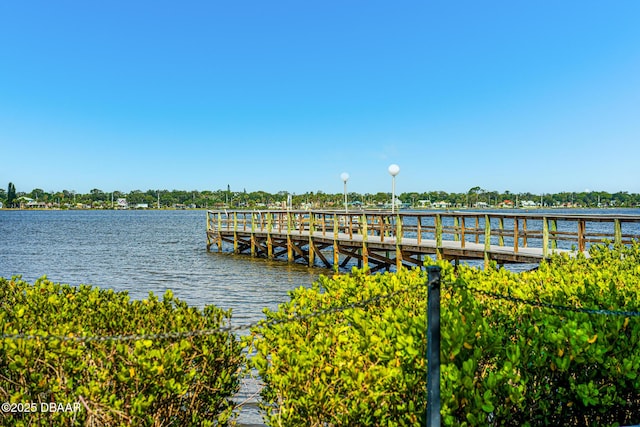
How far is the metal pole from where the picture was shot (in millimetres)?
3064

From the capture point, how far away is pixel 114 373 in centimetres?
346

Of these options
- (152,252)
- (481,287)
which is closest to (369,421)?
(481,287)

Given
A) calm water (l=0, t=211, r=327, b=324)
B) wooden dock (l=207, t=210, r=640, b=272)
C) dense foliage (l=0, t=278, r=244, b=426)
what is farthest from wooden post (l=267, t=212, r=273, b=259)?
dense foliage (l=0, t=278, r=244, b=426)

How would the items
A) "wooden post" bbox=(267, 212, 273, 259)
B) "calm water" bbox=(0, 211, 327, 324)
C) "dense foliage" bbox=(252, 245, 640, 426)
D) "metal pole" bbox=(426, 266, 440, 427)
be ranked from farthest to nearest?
"wooden post" bbox=(267, 212, 273, 259)
"calm water" bbox=(0, 211, 327, 324)
"dense foliage" bbox=(252, 245, 640, 426)
"metal pole" bbox=(426, 266, 440, 427)

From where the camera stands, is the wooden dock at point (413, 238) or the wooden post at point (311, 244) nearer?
the wooden dock at point (413, 238)

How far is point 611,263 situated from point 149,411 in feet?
24.0

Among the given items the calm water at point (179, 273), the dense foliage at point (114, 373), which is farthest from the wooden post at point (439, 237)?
the dense foliage at point (114, 373)

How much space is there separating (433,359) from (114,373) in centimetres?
203

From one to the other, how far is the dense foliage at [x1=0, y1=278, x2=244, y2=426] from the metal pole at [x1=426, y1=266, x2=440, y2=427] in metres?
1.50

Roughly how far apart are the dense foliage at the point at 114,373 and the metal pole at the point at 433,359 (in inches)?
59.2

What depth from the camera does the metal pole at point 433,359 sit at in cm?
306

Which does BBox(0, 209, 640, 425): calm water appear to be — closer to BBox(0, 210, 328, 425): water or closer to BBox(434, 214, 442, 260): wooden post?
BBox(0, 210, 328, 425): water

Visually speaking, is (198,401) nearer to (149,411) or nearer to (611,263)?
(149,411)

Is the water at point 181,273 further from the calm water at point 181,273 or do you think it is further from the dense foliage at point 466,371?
the dense foliage at point 466,371
